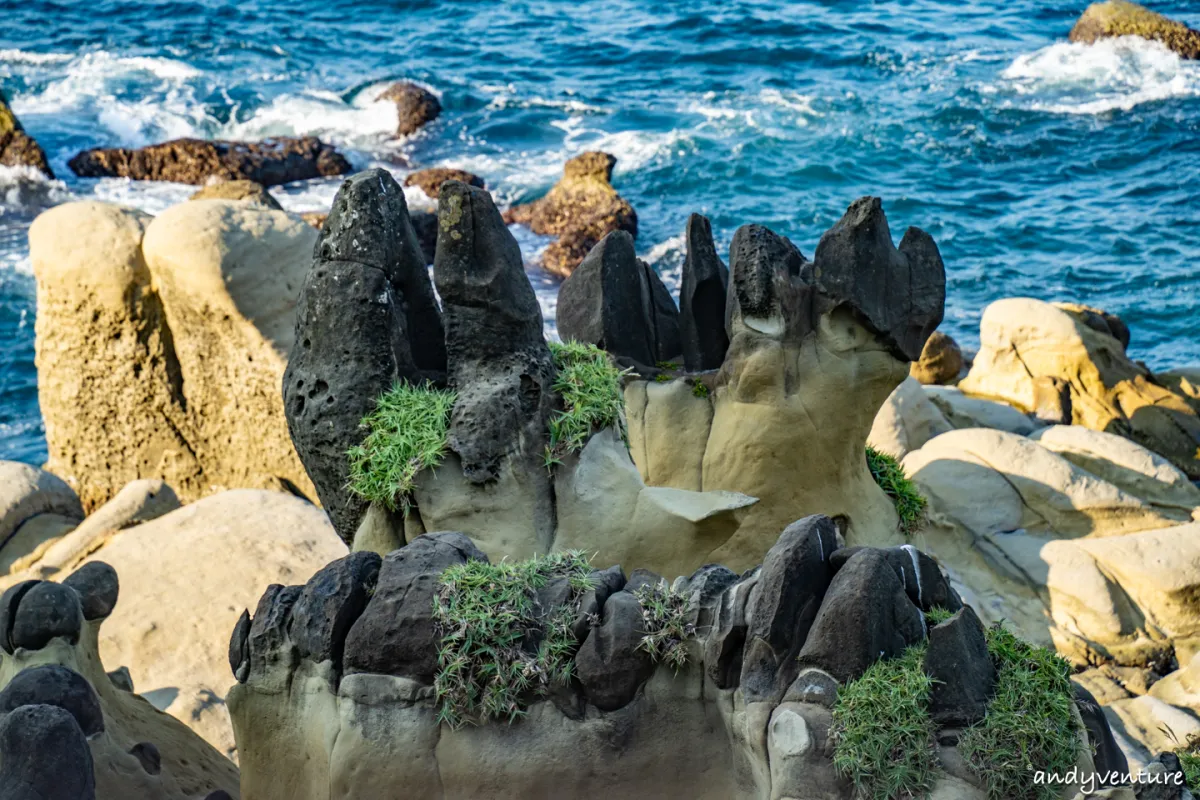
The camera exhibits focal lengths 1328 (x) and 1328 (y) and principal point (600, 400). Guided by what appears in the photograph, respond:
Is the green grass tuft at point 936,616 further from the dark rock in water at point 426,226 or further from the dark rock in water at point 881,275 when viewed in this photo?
the dark rock in water at point 426,226

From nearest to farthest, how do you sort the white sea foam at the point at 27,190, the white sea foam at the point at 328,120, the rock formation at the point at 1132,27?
the white sea foam at the point at 27,190, the white sea foam at the point at 328,120, the rock formation at the point at 1132,27

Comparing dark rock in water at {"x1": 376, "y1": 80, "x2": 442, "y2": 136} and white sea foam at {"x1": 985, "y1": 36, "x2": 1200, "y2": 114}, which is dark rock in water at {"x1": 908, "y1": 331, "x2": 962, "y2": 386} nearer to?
white sea foam at {"x1": 985, "y1": 36, "x2": 1200, "y2": 114}

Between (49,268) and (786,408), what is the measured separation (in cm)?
720

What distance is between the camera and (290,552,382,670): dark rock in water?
16.1 feet

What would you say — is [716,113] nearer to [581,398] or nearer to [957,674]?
[581,398]

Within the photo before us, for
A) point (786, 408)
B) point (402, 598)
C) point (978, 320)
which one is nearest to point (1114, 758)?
point (402, 598)

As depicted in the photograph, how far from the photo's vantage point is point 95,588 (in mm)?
6016

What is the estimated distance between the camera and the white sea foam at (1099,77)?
2619 cm

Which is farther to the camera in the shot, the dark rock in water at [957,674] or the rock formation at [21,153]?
the rock formation at [21,153]

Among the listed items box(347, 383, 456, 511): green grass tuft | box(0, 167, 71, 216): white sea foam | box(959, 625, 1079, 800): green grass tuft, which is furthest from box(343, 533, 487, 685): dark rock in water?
box(0, 167, 71, 216): white sea foam

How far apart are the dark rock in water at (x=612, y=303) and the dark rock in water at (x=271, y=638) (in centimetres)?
376

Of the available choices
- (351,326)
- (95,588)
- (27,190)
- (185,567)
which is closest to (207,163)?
(27,190)

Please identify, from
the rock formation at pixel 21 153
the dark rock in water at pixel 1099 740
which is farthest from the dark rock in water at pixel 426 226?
the dark rock in water at pixel 1099 740

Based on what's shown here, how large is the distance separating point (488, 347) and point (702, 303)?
8.87 feet
